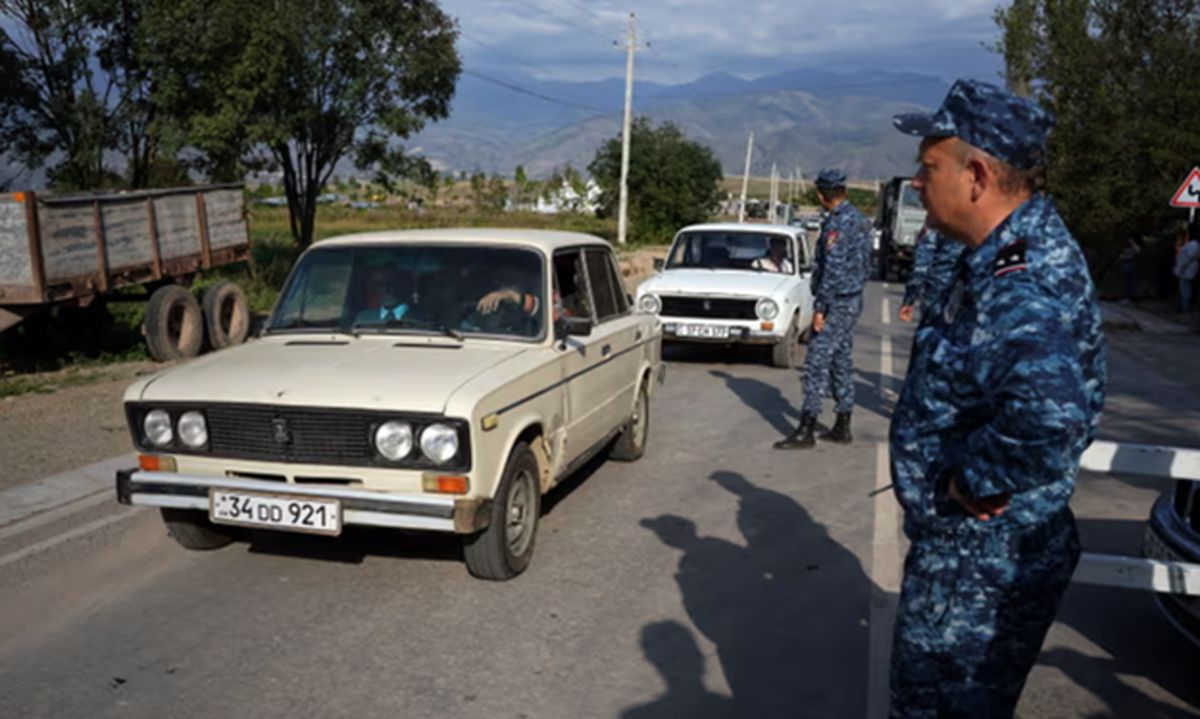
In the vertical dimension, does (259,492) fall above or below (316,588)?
above

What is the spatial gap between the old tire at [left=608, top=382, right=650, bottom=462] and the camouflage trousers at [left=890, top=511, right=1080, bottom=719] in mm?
5160

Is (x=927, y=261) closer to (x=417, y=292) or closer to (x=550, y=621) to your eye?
(x=417, y=292)

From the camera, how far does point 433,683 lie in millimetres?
3934

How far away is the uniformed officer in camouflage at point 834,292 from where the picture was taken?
789 cm

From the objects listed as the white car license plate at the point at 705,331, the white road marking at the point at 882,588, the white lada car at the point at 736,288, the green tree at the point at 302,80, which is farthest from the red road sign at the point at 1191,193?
the green tree at the point at 302,80

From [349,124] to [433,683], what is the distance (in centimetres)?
1937

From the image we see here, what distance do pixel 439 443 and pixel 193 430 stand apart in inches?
49.5

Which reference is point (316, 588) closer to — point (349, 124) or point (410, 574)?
point (410, 574)

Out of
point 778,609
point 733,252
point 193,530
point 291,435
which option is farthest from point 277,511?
point 733,252

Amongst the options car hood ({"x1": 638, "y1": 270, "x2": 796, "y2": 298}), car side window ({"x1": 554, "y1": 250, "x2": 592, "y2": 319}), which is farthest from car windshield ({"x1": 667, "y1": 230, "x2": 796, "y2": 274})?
car side window ({"x1": 554, "y1": 250, "x2": 592, "y2": 319})

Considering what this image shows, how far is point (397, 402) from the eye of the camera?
4434 mm

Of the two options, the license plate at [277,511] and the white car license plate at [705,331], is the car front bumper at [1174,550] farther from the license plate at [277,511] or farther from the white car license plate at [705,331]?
the white car license plate at [705,331]

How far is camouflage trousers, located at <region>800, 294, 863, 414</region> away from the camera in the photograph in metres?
7.95

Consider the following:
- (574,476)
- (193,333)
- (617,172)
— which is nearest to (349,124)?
(193,333)
